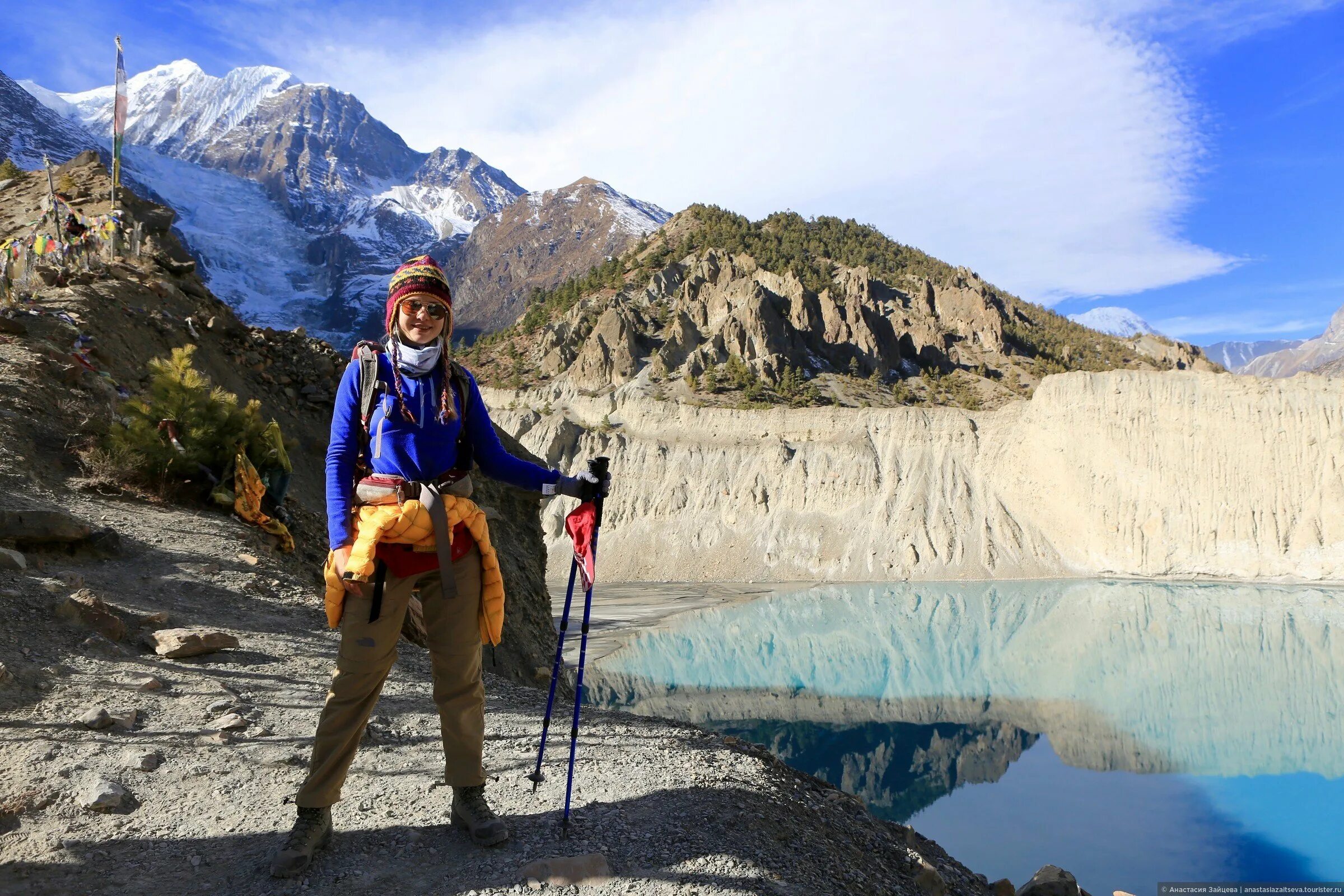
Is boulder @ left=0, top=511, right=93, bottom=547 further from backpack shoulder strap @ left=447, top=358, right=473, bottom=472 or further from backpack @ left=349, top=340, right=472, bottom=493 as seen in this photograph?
backpack shoulder strap @ left=447, top=358, right=473, bottom=472

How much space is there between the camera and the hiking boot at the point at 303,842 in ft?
9.47

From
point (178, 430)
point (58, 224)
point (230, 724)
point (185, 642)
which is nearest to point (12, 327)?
point (178, 430)

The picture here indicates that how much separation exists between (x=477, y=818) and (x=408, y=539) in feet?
3.93

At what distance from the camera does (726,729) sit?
58.9ft

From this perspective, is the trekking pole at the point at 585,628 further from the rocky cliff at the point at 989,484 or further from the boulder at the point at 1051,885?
the rocky cliff at the point at 989,484

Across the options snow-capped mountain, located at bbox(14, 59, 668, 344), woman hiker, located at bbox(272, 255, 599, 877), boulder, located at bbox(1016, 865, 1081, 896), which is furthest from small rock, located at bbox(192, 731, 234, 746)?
snow-capped mountain, located at bbox(14, 59, 668, 344)

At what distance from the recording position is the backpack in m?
3.21

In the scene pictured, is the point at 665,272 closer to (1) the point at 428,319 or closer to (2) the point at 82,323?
(2) the point at 82,323

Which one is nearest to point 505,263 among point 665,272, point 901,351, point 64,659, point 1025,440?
point 665,272

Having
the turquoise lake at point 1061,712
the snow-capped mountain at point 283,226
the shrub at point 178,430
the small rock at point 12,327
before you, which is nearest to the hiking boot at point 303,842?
the shrub at point 178,430

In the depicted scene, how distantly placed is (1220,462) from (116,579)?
41.6 meters

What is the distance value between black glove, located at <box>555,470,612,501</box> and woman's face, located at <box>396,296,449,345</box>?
0.85 m

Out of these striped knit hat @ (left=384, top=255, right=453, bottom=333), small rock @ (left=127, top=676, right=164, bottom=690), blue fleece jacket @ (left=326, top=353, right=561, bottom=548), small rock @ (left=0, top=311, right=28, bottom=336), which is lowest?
small rock @ (left=127, top=676, right=164, bottom=690)

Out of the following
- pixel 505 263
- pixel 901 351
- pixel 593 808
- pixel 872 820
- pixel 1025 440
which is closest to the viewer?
pixel 593 808
